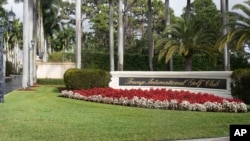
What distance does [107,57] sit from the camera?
50156 millimetres

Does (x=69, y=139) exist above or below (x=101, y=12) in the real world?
below

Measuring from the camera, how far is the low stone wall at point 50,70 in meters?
52.4

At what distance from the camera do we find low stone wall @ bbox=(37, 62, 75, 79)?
52.4 metres

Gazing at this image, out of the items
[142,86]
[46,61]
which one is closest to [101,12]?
[46,61]

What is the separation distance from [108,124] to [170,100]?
17.6 ft

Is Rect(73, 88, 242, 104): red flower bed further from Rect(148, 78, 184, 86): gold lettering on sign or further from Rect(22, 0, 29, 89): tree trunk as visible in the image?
Rect(22, 0, 29, 89): tree trunk

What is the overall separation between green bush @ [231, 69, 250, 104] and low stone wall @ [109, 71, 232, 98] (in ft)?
1.44

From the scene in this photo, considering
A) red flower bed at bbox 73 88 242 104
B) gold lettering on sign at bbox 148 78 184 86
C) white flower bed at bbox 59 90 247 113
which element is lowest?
white flower bed at bbox 59 90 247 113

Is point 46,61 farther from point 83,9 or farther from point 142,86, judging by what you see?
point 142,86

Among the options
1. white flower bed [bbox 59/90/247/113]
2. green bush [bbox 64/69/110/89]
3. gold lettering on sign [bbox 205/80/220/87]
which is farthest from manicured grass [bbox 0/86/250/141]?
green bush [bbox 64/69/110/89]

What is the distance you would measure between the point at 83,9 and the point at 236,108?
2135 inches

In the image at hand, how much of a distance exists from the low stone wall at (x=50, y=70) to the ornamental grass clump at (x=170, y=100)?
32609 millimetres

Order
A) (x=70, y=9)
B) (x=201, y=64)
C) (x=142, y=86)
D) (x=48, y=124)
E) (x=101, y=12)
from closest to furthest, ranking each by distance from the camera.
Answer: (x=48, y=124)
(x=142, y=86)
(x=201, y=64)
(x=101, y=12)
(x=70, y=9)

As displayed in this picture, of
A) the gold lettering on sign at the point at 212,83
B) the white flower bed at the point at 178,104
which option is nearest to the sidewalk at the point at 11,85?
the white flower bed at the point at 178,104
